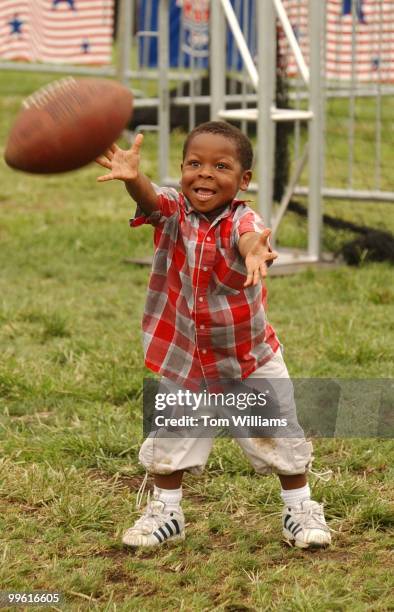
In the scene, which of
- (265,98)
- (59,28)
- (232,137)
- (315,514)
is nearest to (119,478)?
(315,514)

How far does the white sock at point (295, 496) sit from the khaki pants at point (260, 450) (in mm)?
74

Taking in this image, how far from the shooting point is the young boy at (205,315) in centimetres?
→ 375

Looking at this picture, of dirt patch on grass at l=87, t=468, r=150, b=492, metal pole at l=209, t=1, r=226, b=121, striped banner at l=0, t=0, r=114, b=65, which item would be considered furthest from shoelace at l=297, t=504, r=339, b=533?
striped banner at l=0, t=0, r=114, b=65

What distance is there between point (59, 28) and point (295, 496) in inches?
495

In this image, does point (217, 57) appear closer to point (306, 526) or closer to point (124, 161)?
point (124, 161)

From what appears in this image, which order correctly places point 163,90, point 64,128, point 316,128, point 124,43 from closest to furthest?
point 64,128 → point 316,128 → point 163,90 → point 124,43

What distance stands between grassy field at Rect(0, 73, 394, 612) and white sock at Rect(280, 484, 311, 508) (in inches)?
5.0

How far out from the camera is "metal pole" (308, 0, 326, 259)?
26.8 ft

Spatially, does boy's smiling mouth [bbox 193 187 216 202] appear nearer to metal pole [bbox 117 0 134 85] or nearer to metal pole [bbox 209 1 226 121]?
metal pole [bbox 209 1 226 121]

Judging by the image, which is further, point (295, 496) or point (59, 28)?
point (59, 28)

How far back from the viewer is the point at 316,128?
8.32 m

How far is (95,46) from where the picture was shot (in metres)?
15.7

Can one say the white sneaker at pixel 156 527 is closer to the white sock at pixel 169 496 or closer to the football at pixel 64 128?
the white sock at pixel 169 496

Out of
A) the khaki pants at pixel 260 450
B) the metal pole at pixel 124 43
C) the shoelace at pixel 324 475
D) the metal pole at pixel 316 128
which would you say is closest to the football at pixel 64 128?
the khaki pants at pixel 260 450
